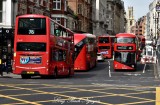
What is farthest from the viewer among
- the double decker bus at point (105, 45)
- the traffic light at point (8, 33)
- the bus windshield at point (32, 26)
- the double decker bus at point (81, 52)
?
the double decker bus at point (105, 45)

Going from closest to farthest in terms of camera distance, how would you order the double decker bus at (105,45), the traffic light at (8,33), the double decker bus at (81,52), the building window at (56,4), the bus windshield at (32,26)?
the bus windshield at (32,26)
the traffic light at (8,33)
the double decker bus at (81,52)
the building window at (56,4)
the double decker bus at (105,45)

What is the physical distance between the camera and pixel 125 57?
49844mm

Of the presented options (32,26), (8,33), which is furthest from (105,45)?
(32,26)

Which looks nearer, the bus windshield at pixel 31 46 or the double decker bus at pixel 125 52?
the bus windshield at pixel 31 46

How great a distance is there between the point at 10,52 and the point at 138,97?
27.3m

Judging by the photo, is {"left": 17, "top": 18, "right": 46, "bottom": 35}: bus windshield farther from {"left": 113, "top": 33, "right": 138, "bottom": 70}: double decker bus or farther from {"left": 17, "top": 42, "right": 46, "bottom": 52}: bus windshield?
{"left": 113, "top": 33, "right": 138, "bottom": 70}: double decker bus

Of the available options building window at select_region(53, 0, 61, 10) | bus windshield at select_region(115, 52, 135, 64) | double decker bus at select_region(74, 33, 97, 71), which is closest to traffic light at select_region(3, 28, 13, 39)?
double decker bus at select_region(74, 33, 97, 71)

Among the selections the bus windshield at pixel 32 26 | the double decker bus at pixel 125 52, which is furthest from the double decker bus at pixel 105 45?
the bus windshield at pixel 32 26

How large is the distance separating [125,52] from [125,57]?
1.93ft

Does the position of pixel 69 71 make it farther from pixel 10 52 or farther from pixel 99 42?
pixel 99 42

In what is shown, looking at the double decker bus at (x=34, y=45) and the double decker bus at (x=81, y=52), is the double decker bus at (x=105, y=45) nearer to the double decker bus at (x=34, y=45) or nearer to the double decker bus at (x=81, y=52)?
the double decker bus at (x=81, y=52)

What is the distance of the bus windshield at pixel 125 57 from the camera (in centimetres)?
4969

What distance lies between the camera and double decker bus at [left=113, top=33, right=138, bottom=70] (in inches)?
1956

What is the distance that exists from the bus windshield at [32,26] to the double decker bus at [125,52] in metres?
19.9
